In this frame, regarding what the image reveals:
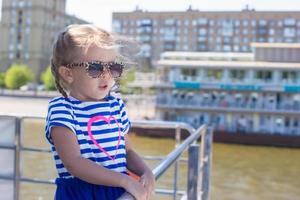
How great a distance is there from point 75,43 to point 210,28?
142 feet

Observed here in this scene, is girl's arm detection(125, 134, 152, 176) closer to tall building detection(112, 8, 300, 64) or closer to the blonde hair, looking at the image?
the blonde hair

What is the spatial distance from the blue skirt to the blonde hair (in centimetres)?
17

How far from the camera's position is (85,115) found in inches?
40.1

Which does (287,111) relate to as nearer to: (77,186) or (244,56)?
(244,56)

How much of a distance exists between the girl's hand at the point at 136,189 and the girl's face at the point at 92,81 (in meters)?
0.20

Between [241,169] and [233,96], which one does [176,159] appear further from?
[233,96]

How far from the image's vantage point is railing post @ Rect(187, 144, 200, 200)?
1.47 meters

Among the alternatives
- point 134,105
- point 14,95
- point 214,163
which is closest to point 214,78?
point 134,105

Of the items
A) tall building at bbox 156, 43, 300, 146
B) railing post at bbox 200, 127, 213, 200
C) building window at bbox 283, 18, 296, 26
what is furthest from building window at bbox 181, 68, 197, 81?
building window at bbox 283, 18, 296, 26

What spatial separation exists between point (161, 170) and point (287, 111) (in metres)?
17.6

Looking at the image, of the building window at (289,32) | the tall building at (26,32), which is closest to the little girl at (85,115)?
the tall building at (26,32)

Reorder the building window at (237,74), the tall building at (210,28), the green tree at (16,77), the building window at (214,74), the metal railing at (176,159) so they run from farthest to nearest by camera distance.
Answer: the tall building at (210,28)
the green tree at (16,77)
the building window at (214,74)
the building window at (237,74)
the metal railing at (176,159)

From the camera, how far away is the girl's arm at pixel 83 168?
3.00 feet

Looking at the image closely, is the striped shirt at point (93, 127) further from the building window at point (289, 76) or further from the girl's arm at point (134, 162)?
the building window at point (289, 76)
